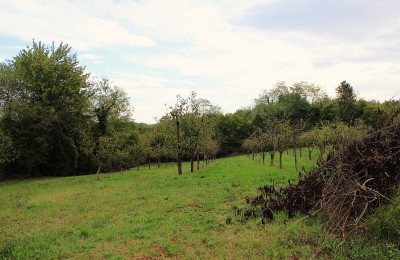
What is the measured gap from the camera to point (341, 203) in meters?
6.80

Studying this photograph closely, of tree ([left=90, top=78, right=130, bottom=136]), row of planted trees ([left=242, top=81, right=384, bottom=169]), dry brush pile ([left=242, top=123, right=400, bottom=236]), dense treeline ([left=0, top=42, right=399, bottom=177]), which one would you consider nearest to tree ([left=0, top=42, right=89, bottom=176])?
dense treeline ([left=0, top=42, right=399, bottom=177])

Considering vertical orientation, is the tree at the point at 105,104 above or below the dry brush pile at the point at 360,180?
above

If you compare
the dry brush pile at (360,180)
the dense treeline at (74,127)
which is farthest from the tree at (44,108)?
the dry brush pile at (360,180)

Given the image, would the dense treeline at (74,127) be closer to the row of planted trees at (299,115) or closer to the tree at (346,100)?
the row of planted trees at (299,115)

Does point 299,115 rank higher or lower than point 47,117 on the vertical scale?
higher

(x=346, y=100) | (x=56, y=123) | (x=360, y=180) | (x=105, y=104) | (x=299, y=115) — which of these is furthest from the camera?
(x=299, y=115)

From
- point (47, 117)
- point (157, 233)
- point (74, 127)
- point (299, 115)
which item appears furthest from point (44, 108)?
point (299, 115)

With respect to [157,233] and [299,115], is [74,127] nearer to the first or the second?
[157,233]

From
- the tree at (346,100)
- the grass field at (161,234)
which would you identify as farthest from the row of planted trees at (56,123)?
the tree at (346,100)

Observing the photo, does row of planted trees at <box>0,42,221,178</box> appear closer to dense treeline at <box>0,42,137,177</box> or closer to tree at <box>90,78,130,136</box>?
dense treeline at <box>0,42,137,177</box>

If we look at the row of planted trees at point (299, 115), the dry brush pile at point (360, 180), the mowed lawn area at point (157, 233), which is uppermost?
the row of planted trees at point (299, 115)

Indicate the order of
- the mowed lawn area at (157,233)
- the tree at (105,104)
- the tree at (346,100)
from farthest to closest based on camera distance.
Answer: the tree at (346,100), the tree at (105,104), the mowed lawn area at (157,233)

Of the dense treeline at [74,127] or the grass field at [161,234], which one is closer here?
the grass field at [161,234]

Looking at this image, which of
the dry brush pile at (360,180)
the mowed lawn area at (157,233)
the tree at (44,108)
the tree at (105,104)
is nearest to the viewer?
the dry brush pile at (360,180)
